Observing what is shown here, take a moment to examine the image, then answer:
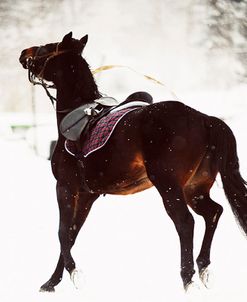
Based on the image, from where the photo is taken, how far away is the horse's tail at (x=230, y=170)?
5.80 m

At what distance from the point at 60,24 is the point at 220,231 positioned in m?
25.1

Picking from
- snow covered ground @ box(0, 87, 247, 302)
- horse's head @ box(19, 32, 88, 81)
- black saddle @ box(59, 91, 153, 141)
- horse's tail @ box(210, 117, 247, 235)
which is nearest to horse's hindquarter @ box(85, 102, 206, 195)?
horse's tail @ box(210, 117, 247, 235)

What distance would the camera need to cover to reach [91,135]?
6.25m

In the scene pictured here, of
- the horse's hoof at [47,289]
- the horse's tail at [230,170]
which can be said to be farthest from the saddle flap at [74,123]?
the horse's hoof at [47,289]

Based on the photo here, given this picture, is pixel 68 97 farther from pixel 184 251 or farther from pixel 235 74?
pixel 235 74

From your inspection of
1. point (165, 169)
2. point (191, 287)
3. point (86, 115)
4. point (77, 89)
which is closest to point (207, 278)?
point (191, 287)

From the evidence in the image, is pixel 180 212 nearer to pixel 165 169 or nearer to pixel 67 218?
pixel 165 169

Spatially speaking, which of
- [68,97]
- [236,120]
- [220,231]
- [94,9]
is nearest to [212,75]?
[94,9]

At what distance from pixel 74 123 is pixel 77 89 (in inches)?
18.7

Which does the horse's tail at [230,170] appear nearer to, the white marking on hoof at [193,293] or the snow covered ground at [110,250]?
the snow covered ground at [110,250]

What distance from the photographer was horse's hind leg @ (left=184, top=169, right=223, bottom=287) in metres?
6.06

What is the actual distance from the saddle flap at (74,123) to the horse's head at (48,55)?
0.53 meters

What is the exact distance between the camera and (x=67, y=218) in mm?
6508

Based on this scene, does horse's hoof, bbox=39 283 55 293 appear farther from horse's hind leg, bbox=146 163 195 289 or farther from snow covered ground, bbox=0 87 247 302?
horse's hind leg, bbox=146 163 195 289
